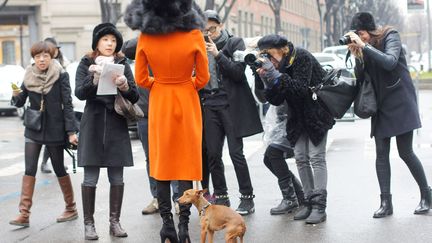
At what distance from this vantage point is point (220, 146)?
8.36 m

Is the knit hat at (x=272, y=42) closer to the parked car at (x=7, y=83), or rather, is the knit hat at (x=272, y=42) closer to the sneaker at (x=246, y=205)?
the sneaker at (x=246, y=205)

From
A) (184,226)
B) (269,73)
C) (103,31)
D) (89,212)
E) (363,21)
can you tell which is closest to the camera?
(184,226)

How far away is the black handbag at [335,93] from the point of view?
794 cm

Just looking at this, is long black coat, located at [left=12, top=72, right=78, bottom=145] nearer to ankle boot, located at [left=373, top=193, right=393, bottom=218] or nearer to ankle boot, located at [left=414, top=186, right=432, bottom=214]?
ankle boot, located at [left=373, top=193, right=393, bottom=218]

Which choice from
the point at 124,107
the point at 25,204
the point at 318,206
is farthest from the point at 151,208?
the point at 318,206

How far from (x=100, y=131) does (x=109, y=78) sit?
20.7 inches

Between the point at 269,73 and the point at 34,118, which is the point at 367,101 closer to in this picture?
the point at 269,73

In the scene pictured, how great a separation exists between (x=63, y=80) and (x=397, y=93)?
304cm

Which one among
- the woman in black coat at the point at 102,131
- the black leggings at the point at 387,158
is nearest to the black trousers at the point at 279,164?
the black leggings at the point at 387,158

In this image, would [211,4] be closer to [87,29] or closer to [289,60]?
[87,29]

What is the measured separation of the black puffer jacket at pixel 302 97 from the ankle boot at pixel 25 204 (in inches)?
93.1

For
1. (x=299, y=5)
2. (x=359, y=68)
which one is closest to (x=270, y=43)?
(x=359, y=68)

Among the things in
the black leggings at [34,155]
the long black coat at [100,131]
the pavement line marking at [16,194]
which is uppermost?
the long black coat at [100,131]

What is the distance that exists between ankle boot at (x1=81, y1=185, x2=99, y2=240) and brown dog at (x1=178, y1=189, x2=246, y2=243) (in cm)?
116
